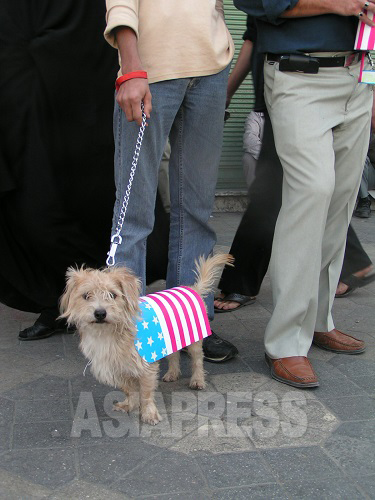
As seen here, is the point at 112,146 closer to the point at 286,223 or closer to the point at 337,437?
the point at 286,223

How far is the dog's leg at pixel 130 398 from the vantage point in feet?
9.49

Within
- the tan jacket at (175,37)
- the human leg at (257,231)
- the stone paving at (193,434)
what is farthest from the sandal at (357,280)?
the tan jacket at (175,37)

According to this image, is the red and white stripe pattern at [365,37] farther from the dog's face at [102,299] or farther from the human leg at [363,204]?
the human leg at [363,204]

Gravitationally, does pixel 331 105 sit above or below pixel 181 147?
above

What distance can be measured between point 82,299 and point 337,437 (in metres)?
1.24

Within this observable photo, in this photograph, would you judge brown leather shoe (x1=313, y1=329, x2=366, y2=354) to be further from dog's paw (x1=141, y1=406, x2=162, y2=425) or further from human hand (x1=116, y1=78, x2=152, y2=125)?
human hand (x1=116, y1=78, x2=152, y2=125)

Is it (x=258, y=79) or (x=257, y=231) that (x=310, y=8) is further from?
(x=257, y=231)

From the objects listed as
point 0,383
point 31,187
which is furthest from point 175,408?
point 31,187

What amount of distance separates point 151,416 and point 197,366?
1.37 ft

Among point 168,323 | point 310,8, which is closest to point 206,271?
point 168,323

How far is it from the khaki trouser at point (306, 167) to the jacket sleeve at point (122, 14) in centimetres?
81

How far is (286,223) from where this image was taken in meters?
3.19

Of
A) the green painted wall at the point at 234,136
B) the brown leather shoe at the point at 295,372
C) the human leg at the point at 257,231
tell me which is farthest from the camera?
the green painted wall at the point at 234,136

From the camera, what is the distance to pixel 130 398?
9.57 feet
